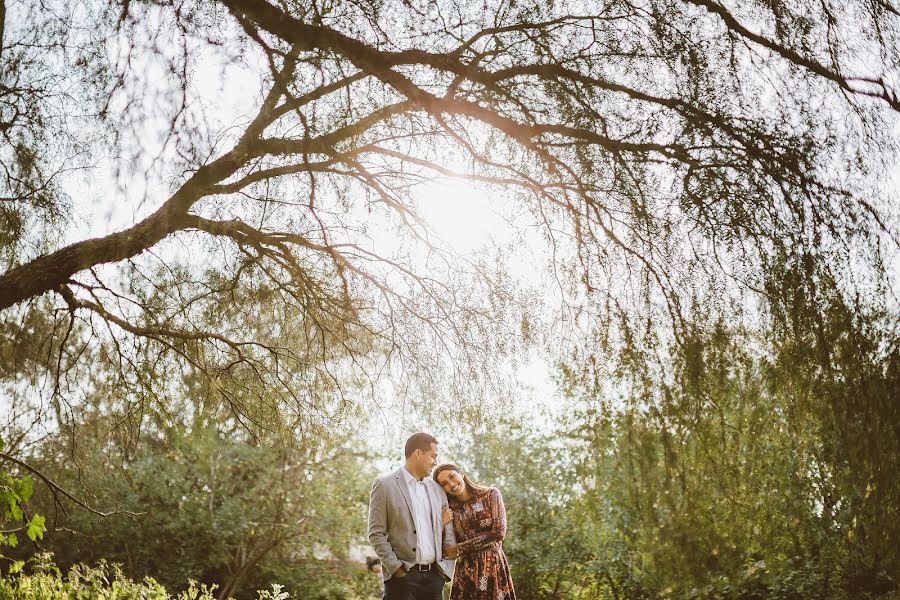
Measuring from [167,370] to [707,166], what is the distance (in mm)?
3599

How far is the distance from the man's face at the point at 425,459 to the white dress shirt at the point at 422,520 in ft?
Answer: 0.21

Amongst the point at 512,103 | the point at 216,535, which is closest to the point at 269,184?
the point at 512,103

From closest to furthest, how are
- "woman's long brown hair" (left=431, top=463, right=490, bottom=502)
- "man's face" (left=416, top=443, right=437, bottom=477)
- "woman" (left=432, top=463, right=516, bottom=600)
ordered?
"man's face" (left=416, top=443, right=437, bottom=477) < "woman" (left=432, top=463, right=516, bottom=600) < "woman's long brown hair" (left=431, top=463, right=490, bottom=502)

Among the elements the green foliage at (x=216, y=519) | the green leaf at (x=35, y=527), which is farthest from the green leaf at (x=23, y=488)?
the green foliage at (x=216, y=519)

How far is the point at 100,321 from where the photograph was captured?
4.36 metres

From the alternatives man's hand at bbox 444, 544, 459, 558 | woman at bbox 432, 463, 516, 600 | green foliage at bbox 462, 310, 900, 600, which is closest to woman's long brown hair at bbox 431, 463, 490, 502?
woman at bbox 432, 463, 516, 600

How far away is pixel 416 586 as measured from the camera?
11.3 feet

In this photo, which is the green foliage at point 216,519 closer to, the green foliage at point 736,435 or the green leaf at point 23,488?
the green leaf at point 23,488

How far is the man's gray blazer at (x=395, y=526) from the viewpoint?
135 inches

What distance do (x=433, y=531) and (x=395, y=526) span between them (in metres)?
0.21

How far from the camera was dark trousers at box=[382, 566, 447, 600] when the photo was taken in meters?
3.43

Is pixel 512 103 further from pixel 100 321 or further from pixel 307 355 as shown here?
pixel 100 321

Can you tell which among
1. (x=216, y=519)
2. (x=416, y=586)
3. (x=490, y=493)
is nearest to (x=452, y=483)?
(x=490, y=493)

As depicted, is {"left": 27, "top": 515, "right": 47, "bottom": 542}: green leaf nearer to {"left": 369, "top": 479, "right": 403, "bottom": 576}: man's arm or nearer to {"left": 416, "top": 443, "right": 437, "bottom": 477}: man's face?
{"left": 369, "top": 479, "right": 403, "bottom": 576}: man's arm
